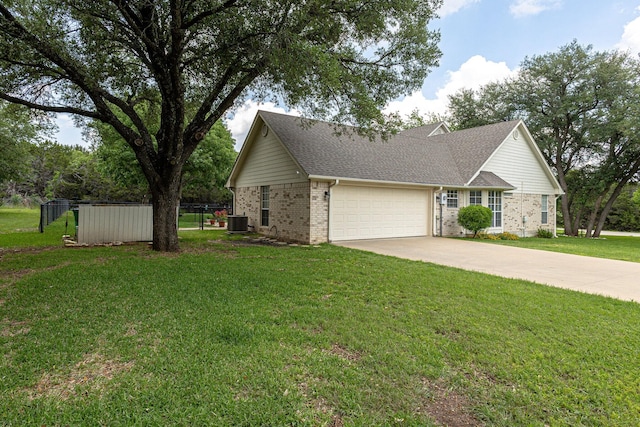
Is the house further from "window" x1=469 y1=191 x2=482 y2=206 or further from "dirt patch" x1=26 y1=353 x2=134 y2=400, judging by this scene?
"dirt patch" x1=26 y1=353 x2=134 y2=400

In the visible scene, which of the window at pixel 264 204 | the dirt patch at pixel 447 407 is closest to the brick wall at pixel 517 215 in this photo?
the window at pixel 264 204

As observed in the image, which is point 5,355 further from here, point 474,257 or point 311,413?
point 474,257

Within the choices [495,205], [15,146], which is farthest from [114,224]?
[495,205]

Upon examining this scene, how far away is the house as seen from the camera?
12.1 metres

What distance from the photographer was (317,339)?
3.65 m

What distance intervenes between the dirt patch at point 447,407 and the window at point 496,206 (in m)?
14.8

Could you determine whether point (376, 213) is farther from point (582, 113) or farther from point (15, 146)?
point (15, 146)

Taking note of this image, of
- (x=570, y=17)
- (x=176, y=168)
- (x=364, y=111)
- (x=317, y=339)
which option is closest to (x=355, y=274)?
(x=317, y=339)

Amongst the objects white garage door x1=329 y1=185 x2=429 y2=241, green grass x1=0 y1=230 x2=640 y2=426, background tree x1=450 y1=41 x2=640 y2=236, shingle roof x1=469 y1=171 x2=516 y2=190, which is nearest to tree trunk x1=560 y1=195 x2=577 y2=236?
background tree x1=450 y1=41 x2=640 y2=236

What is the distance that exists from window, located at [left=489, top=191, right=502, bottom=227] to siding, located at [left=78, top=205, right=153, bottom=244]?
48.4 ft

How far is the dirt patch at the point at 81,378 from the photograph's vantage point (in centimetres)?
264

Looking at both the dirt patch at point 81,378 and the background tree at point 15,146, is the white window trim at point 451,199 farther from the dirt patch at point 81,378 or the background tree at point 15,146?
the background tree at point 15,146

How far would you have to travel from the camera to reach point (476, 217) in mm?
14234

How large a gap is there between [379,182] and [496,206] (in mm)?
7121
